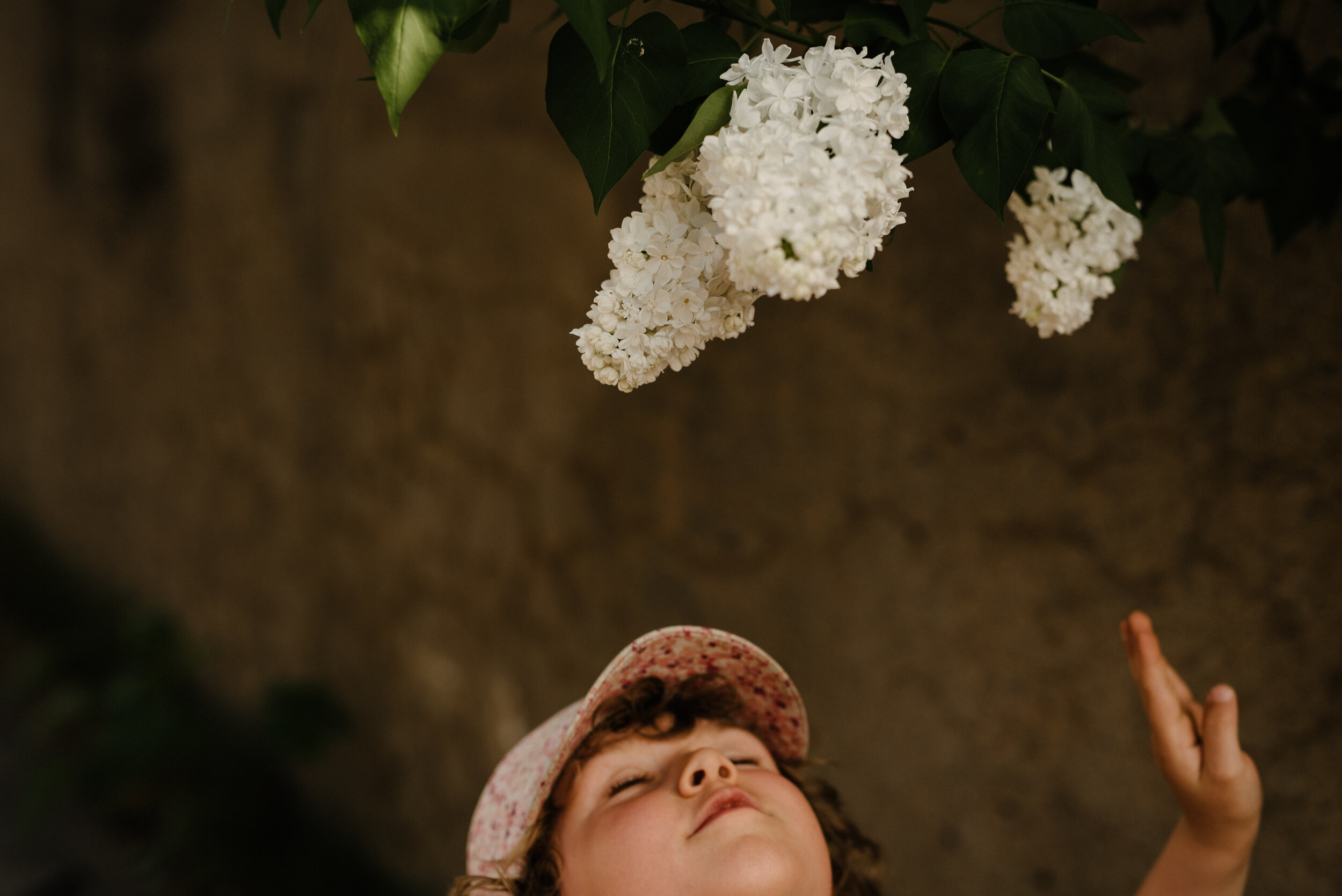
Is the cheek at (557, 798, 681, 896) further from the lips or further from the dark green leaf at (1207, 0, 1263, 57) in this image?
the dark green leaf at (1207, 0, 1263, 57)

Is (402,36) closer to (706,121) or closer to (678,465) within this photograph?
(706,121)

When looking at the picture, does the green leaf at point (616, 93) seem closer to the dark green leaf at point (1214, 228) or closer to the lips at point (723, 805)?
the dark green leaf at point (1214, 228)

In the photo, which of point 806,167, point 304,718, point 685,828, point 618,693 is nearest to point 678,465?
point 618,693

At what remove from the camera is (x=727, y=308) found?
674mm

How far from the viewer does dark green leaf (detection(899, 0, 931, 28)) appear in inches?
25.0

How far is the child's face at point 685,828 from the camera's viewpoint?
0.90m

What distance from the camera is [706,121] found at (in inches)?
24.2

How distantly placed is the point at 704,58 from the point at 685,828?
773 millimetres

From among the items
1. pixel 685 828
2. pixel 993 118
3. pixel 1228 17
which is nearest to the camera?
pixel 993 118

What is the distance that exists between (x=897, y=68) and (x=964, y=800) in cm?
151

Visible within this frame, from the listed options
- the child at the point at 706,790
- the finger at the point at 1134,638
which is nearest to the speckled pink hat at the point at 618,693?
the child at the point at 706,790

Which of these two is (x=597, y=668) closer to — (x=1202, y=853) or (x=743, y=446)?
(x=743, y=446)

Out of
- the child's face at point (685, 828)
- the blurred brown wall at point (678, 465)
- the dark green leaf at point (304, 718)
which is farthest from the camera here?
the dark green leaf at point (304, 718)

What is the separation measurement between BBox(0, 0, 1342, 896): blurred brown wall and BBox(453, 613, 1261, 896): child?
40cm
